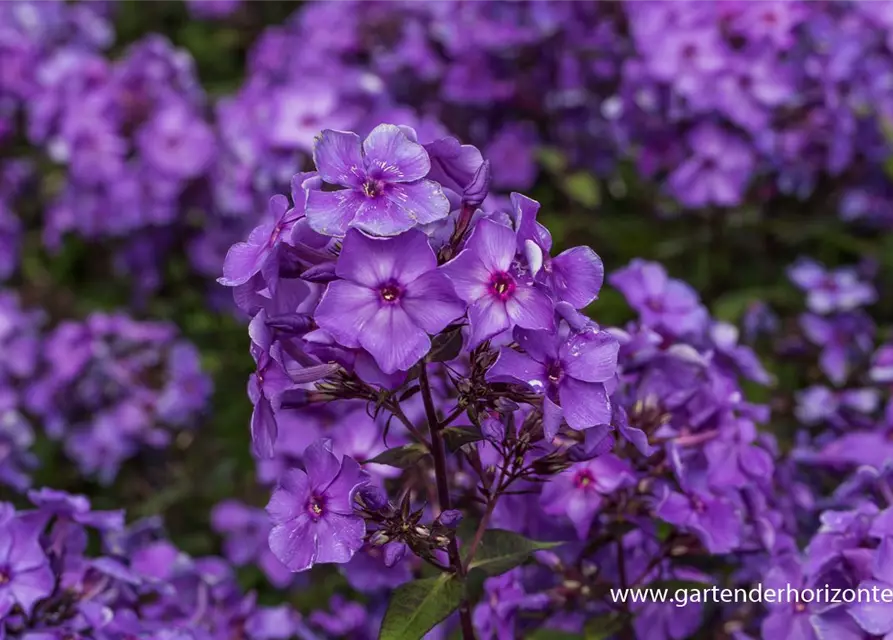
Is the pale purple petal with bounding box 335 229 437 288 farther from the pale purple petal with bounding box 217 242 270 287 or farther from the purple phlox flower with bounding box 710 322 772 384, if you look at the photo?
the purple phlox flower with bounding box 710 322 772 384

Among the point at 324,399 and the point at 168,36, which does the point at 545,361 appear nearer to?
the point at 324,399

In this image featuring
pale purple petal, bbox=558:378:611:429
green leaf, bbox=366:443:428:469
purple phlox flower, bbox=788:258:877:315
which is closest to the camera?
pale purple petal, bbox=558:378:611:429

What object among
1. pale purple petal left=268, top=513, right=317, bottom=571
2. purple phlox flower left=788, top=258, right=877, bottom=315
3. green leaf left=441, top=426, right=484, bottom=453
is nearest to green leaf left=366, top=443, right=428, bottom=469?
green leaf left=441, top=426, right=484, bottom=453

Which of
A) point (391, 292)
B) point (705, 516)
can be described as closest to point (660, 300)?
point (705, 516)

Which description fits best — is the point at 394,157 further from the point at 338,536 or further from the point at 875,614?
the point at 875,614

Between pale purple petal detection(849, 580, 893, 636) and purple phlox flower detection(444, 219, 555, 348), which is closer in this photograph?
purple phlox flower detection(444, 219, 555, 348)

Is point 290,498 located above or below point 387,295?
below
